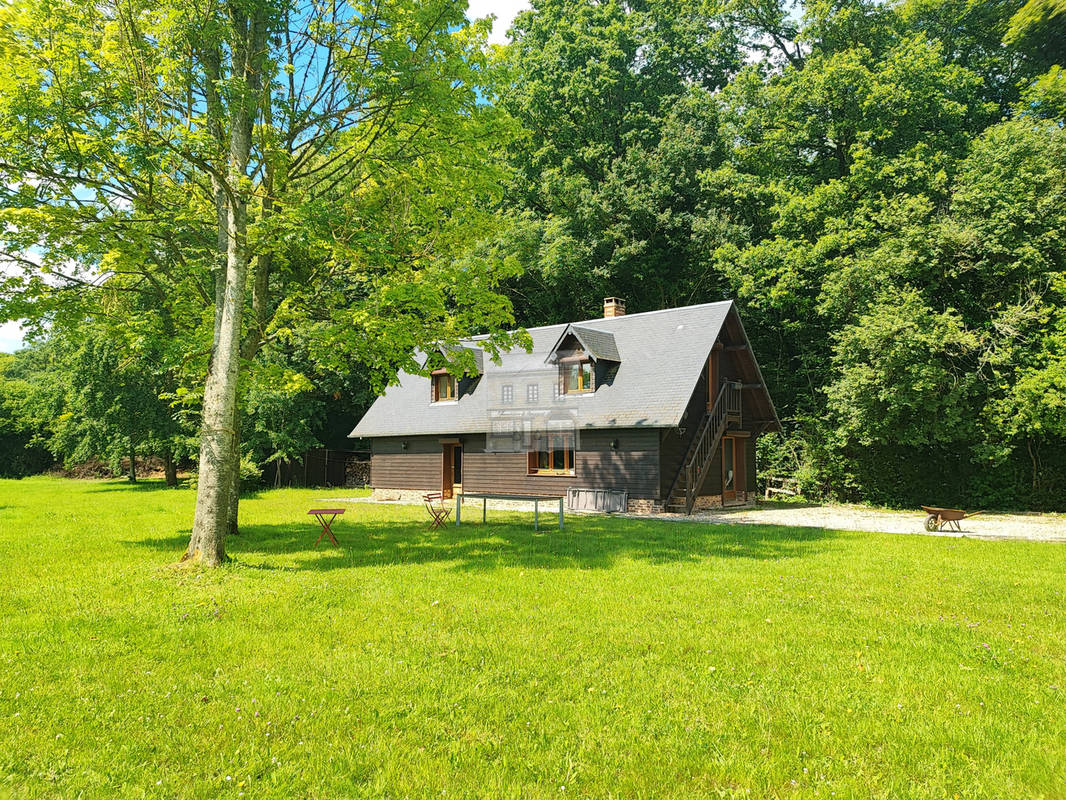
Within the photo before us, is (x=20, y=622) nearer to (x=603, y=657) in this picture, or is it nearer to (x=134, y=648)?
(x=134, y=648)

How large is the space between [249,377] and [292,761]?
9638 mm

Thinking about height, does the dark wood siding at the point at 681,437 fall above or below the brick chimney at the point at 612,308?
below

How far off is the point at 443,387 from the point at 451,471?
352 cm

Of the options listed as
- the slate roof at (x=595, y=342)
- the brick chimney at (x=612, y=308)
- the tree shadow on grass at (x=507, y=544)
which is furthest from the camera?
the brick chimney at (x=612, y=308)

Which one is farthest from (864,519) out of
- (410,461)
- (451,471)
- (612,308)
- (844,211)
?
(410,461)

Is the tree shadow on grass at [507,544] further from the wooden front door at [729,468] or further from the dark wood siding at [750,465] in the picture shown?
the dark wood siding at [750,465]

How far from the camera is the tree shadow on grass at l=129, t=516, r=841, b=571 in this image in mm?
10977

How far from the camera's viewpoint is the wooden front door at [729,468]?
Result: 23.3m

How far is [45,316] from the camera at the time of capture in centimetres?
1164

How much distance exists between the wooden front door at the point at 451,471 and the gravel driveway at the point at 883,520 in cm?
942

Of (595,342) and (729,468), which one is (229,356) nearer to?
(595,342)

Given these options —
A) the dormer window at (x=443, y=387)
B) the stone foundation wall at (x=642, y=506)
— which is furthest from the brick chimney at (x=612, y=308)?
the stone foundation wall at (x=642, y=506)

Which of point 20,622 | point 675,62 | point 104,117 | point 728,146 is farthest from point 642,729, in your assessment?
point 675,62

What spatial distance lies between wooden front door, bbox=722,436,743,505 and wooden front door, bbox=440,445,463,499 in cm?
1000
